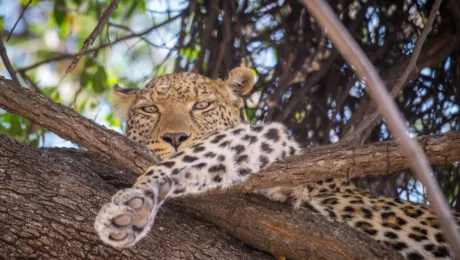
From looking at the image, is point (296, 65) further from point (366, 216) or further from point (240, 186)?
point (240, 186)

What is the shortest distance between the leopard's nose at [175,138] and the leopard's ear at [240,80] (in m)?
0.82

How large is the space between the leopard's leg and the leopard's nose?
835 millimetres

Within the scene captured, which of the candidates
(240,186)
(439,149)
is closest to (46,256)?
(240,186)

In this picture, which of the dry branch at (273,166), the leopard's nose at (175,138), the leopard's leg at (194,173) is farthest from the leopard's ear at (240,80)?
the dry branch at (273,166)

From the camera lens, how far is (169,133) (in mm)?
4832

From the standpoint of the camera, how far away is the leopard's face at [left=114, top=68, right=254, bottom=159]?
522 centimetres

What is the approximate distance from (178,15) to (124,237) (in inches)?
139

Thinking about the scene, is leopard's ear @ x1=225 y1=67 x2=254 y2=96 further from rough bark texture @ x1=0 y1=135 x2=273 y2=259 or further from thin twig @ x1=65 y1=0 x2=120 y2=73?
rough bark texture @ x1=0 y1=135 x2=273 y2=259

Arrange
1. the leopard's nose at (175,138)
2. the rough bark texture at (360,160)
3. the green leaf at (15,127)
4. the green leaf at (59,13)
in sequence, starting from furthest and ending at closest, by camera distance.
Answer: the green leaf at (59,13), the green leaf at (15,127), the leopard's nose at (175,138), the rough bark texture at (360,160)

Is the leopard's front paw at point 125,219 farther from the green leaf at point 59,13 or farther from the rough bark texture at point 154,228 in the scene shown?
the green leaf at point 59,13

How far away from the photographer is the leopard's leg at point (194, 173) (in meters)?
2.96

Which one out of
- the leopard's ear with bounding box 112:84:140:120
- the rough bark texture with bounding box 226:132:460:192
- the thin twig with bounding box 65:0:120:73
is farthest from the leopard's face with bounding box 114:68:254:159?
the rough bark texture with bounding box 226:132:460:192

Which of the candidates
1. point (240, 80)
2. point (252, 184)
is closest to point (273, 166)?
point (252, 184)

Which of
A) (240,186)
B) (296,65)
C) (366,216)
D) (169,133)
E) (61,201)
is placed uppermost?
(296,65)
